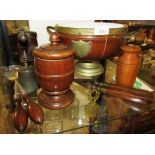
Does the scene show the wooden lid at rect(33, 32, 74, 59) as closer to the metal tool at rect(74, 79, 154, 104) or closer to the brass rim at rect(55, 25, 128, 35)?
the brass rim at rect(55, 25, 128, 35)

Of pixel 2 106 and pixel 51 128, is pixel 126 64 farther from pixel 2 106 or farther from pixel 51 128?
pixel 2 106

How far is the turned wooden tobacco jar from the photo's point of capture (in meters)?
0.62

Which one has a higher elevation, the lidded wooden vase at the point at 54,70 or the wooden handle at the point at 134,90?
the lidded wooden vase at the point at 54,70

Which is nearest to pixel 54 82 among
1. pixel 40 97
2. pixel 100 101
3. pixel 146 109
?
pixel 40 97

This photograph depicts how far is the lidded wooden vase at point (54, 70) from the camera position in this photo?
0.51 m

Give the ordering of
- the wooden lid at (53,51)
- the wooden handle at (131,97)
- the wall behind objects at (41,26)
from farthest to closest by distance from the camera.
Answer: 1. the wall behind objects at (41,26)
2. the wooden handle at (131,97)
3. the wooden lid at (53,51)

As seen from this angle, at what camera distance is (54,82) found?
21.2 inches

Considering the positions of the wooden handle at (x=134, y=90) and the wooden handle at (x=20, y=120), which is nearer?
the wooden handle at (x=20, y=120)

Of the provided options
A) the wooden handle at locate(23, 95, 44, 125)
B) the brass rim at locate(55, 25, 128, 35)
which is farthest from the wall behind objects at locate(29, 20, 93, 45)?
the wooden handle at locate(23, 95, 44, 125)

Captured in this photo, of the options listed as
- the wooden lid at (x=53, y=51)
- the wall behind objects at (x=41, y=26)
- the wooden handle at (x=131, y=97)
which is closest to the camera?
the wooden lid at (x=53, y=51)

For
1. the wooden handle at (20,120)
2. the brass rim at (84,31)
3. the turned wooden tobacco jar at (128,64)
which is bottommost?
the wooden handle at (20,120)

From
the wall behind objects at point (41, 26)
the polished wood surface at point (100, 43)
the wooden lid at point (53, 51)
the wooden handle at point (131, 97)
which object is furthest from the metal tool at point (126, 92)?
the wall behind objects at point (41, 26)

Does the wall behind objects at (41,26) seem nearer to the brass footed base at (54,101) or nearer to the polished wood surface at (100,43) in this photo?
the polished wood surface at (100,43)

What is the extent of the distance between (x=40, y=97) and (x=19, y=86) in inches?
4.2
